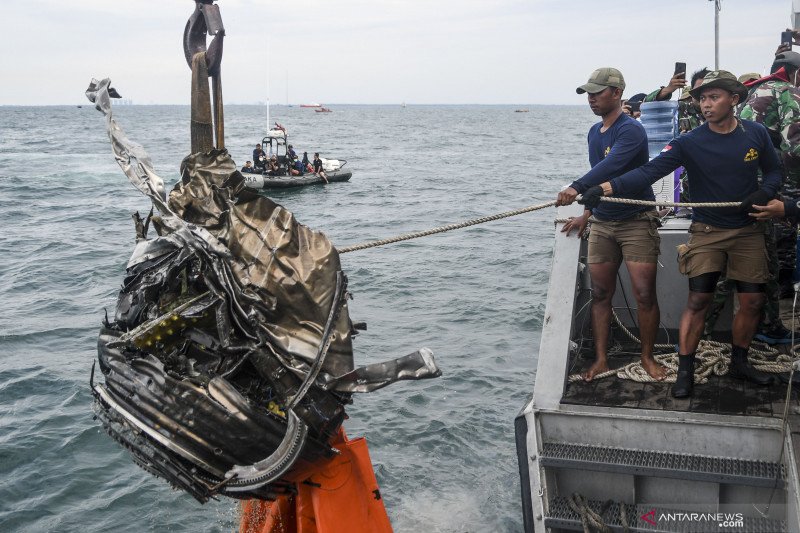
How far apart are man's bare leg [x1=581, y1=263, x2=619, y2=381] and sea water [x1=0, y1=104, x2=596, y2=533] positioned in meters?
2.37

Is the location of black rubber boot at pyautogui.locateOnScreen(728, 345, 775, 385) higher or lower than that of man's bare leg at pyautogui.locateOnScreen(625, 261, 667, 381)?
lower

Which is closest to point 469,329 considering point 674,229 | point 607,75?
point 674,229

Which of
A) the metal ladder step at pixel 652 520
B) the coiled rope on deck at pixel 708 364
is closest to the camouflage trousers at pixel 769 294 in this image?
the coiled rope on deck at pixel 708 364

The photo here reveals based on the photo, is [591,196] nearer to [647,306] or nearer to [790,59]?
[647,306]

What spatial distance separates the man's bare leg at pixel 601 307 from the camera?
5.51m

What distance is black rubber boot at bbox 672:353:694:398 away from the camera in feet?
16.4

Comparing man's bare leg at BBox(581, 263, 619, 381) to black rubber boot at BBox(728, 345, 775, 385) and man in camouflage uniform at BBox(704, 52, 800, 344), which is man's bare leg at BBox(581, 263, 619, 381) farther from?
man in camouflage uniform at BBox(704, 52, 800, 344)

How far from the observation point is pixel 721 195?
15.9 feet

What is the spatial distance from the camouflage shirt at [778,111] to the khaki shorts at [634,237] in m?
1.02

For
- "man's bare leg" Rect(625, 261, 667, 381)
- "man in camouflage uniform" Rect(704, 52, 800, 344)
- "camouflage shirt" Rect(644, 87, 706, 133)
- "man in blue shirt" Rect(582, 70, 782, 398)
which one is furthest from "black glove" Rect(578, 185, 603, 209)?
"camouflage shirt" Rect(644, 87, 706, 133)

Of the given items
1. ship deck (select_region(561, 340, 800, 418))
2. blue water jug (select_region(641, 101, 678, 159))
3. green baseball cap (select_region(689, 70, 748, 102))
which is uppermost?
green baseball cap (select_region(689, 70, 748, 102))

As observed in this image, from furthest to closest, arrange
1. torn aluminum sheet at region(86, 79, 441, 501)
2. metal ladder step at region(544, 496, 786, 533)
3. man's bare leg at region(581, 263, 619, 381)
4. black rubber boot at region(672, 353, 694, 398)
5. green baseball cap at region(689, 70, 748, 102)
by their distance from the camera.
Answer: man's bare leg at region(581, 263, 619, 381) < black rubber boot at region(672, 353, 694, 398) < green baseball cap at region(689, 70, 748, 102) < metal ladder step at region(544, 496, 786, 533) < torn aluminum sheet at region(86, 79, 441, 501)

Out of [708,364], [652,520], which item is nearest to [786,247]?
[708,364]

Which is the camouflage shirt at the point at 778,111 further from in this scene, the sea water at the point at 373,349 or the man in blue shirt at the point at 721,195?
the sea water at the point at 373,349
